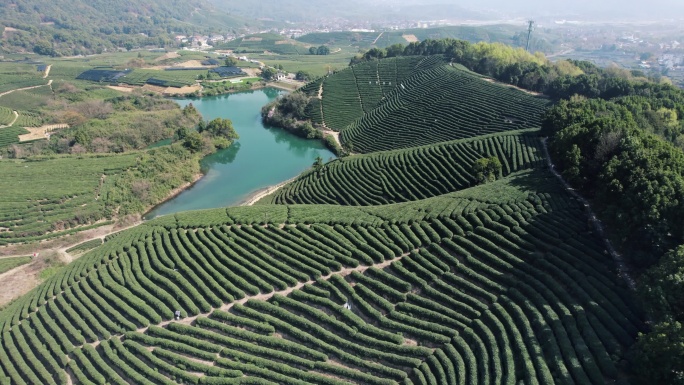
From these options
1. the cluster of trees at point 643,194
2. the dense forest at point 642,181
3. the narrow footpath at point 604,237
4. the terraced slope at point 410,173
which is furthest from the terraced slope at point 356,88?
the narrow footpath at point 604,237

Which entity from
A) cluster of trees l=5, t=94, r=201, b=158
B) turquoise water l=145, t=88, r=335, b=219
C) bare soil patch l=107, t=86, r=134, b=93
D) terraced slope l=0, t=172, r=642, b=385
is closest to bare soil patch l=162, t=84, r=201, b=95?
bare soil patch l=107, t=86, r=134, b=93

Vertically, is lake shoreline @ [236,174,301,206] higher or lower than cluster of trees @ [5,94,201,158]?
lower

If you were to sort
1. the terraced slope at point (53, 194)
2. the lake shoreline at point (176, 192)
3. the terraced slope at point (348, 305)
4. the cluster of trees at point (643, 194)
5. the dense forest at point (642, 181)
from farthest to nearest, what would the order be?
the lake shoreline at point (176, 192) < the terraced slope at point (53, 194) < the terraced slope at point (348, 305) < the dense forest at point (642, 181) < the cluster of trees at point (643, 194)

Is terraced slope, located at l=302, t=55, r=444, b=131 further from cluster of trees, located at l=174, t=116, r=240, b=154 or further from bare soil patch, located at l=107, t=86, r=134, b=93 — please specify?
bare soil patch, located at l=107, t=86, r=134, b=93

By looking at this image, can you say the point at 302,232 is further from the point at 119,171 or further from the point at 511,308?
the point at 119,171

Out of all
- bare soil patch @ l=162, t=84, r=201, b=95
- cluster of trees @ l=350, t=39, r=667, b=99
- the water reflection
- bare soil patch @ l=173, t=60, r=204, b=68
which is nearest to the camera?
cluster of trees @ l=350, t=39, r=667, b=99

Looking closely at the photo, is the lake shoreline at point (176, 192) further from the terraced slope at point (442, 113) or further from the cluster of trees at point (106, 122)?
the terraced slope at point (442, 113)
